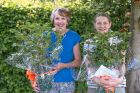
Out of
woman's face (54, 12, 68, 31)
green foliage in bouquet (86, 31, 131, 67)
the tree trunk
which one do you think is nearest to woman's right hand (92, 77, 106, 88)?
green foliage in bouquet (86, 31, 131, 67)

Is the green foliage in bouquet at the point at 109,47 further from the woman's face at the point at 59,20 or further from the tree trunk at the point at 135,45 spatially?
the tree trunk at the point at 135,45

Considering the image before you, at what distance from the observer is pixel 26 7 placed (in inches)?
135

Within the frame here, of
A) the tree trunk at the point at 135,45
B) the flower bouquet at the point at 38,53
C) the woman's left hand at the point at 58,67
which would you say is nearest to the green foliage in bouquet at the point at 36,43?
the flower bouquet at the point at 38,53

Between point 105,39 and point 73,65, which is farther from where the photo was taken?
point 73,65

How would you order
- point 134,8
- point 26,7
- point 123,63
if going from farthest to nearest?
point 26,7
point 134,8
point 123,63

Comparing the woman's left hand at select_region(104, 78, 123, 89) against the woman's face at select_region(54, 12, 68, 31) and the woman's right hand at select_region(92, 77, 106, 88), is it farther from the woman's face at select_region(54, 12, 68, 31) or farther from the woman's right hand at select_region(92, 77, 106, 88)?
the woman's face at select_region(54, 12, 68, 31)

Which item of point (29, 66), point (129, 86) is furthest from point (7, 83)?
point (129, 86)

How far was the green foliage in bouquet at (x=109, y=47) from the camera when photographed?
1.72m

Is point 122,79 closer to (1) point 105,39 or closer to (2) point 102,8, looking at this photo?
(1) point 105,39

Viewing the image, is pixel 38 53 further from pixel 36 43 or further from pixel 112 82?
pixel 112 82

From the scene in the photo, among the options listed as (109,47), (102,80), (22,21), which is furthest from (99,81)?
(22,21)

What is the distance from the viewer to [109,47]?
1745 millimetres

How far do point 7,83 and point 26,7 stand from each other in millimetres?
1368

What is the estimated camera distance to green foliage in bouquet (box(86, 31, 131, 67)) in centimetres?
172
